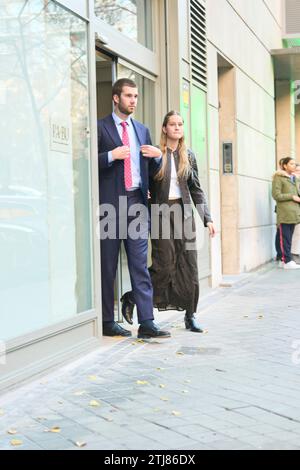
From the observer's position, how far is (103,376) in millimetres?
5113

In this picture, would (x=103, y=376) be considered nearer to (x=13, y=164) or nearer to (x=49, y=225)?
(x=49, y=225)

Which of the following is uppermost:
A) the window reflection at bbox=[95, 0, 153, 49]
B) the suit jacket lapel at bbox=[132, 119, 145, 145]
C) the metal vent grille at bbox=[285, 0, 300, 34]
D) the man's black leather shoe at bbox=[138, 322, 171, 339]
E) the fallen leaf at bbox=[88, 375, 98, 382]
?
the metal vent grille at bbox=[285, 0, 300, 34]

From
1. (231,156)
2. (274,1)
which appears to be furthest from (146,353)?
(274,1)

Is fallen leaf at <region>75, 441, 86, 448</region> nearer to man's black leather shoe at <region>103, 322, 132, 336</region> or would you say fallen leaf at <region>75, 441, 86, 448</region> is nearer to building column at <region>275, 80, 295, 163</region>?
man's black leather shoe at <region>103, 322, 132, 336</region>

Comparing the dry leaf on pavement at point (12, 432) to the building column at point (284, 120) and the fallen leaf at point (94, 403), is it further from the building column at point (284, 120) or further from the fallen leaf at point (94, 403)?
the building column at point (284, 120)

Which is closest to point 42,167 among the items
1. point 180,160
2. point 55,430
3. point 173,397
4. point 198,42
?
point 180,160

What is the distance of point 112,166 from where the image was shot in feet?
21.1

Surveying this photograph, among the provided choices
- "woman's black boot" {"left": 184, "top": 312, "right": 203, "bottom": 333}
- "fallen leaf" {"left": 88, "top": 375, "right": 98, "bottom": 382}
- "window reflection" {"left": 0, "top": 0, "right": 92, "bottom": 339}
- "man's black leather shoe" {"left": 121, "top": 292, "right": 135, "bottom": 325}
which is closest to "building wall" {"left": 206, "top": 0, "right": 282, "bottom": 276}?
"woman's black boot" {"left": 184, "top": 312, "right": 203, "bottom": 333}

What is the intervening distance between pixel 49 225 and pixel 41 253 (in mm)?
245

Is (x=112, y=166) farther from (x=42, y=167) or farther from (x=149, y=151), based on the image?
(x=42, y=167)

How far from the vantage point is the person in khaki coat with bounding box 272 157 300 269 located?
13227mm

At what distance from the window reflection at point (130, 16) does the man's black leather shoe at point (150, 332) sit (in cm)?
283

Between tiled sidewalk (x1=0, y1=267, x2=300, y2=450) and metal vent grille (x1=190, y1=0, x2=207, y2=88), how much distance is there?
3.93 metres

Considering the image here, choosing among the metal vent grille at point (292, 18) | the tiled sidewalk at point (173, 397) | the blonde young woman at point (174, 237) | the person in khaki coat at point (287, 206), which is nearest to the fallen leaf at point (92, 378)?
the tiled sidewalk at point (173, 397)
